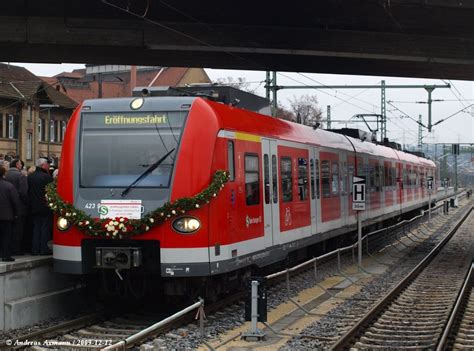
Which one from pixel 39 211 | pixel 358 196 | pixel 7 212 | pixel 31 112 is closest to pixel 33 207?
pixel 39 211

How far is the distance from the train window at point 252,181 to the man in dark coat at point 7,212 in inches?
136

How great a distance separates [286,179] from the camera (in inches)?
498

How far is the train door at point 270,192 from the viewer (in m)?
11.5

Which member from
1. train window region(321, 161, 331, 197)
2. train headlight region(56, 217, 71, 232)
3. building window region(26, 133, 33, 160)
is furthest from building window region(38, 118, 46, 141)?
train headlight region(56, 217, 71, 232)

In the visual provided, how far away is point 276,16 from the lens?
17.0 meters

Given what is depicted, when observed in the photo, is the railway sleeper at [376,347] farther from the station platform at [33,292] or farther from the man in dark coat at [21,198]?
the man in dark coat at [21,198]

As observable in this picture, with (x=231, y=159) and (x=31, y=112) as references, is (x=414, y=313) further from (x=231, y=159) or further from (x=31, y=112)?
(x=31, y=112)

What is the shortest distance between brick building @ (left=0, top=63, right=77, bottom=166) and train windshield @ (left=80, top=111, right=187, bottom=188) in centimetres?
4015

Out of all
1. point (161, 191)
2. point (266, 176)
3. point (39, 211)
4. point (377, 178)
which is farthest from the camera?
point (377, 178)

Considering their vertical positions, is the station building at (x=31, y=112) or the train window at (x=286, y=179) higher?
the station building at (x=31, y=112)

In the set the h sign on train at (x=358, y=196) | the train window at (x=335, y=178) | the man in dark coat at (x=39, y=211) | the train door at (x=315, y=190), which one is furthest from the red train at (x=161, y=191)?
the train window at (x=335, y=178)

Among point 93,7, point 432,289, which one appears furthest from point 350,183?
point 93,7

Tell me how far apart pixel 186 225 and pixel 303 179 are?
5.15 meters

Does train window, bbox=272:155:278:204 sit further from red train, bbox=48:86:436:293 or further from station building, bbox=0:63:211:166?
station building, bbox=0:63:211:166
